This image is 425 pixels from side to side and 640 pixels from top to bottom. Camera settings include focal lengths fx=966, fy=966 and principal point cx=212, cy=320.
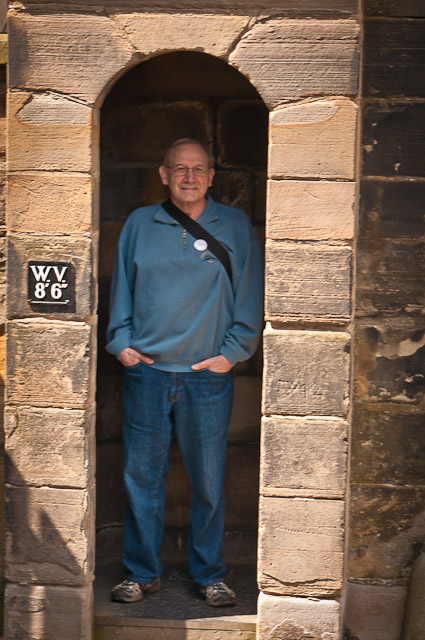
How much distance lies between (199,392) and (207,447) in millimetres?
299

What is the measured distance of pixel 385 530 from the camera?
505 cm

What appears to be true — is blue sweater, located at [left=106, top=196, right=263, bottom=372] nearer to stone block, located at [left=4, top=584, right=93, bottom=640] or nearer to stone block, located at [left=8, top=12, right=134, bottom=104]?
stone block, located at [left=8, top=12, right=134, bottom=104]

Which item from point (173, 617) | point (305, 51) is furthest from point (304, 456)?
point (305, 51)

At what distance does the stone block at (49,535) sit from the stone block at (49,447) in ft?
0.20

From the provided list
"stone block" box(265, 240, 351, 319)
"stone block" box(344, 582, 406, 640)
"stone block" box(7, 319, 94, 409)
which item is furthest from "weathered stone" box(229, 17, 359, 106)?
"stone block" box(344, 582, 406, 640)

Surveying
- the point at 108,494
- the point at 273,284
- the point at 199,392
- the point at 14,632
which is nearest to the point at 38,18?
the point at 273,284

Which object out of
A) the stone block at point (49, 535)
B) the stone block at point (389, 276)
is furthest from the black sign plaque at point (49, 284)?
the stone block at point (389, 276)

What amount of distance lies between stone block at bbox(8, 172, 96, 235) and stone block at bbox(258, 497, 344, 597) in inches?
64.1

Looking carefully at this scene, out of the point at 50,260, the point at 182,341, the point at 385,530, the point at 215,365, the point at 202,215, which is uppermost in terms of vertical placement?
the point at 202,215

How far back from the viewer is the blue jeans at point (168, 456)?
16.4ft

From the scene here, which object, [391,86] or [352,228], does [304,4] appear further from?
[352,228]

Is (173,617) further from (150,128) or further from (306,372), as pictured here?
(150,128)

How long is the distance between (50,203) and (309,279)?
1.28m

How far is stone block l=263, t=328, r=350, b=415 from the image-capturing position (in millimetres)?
4602
